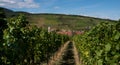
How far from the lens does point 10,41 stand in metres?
17.4

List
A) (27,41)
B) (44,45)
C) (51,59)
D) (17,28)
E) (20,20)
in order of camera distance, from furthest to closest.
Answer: (51,59), (44,45), (27,41), (20,20), (17,28)

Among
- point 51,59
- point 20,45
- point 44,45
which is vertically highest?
point 20,45

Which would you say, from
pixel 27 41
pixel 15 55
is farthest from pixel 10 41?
pixel 27 41

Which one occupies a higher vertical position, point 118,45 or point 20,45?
point 118,45

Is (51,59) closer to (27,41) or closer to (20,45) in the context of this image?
(27,41)

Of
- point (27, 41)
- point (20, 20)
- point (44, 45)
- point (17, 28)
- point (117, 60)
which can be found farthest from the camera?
point (44, 45)

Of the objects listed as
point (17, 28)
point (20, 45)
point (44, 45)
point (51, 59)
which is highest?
point (17, 28)

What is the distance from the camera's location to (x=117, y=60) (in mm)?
8945

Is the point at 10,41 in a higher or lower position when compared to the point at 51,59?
higher

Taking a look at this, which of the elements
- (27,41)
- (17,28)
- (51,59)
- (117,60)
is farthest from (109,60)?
(51,59)

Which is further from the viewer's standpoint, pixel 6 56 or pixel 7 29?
pixel 7 29

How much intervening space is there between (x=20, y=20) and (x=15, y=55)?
4241 mm

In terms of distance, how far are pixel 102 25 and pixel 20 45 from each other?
5.75m

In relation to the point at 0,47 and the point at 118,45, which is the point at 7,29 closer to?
the point at 0,47
